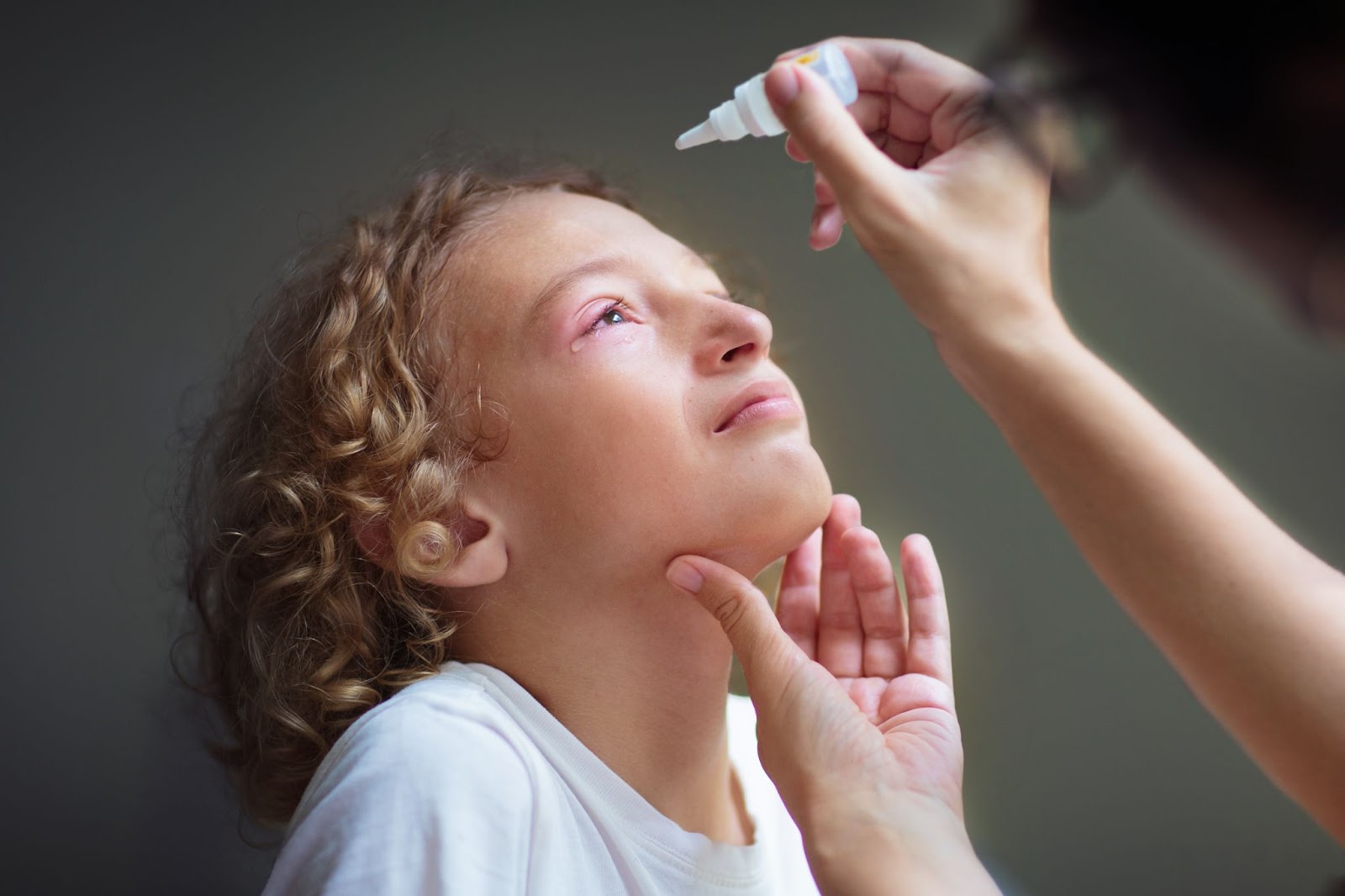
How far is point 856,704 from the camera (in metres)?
1.01

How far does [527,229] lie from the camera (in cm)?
114

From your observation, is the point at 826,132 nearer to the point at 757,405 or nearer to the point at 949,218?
the point at 949,218

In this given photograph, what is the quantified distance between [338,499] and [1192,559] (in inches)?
30.5

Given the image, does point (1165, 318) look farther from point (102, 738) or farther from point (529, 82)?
point (102, 738)

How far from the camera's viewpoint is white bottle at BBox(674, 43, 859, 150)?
34.2 inches

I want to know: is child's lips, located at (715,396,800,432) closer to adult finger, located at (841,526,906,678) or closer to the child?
→ the child

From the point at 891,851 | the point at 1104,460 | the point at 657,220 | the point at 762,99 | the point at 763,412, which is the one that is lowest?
the point at 891,851

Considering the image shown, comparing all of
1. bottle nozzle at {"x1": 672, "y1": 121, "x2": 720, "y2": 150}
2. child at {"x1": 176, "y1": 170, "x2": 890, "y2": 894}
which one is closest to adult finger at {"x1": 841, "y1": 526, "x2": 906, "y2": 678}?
child at {"x1": 176, "y1": 170, "x2": 890, "y2": 894}

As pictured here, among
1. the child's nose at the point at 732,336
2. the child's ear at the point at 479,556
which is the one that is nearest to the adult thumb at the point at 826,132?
the child's nose at the point at 732,336

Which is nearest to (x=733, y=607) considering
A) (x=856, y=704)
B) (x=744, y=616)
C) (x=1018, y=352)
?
(x=744, y=616)

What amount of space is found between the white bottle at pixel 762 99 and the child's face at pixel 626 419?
20 cm

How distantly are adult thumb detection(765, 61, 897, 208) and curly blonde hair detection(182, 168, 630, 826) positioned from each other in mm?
451

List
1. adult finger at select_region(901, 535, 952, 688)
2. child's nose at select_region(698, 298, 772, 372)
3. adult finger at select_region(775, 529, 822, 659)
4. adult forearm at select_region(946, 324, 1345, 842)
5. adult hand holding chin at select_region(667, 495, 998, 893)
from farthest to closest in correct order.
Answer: adult finger at select_region(775, 529, 822, 659) → adult finger at select_region(901, 535, 952, 688) → child's nose at select_region(698, 298, 772, 372) → adult hand holding chin at select_region(667, 495, 998, 893) → adult forearm at select_region(946, 324, 1345, 842)

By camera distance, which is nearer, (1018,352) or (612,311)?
(1018,352)
